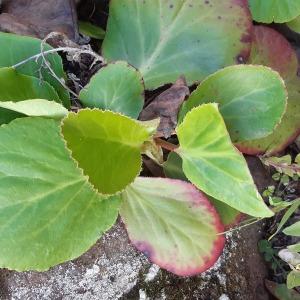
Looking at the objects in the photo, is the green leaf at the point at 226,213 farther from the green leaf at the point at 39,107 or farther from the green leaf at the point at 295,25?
the green leaf at the point at 295,25

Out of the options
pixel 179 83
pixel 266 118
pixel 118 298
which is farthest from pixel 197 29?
pixel 118 298

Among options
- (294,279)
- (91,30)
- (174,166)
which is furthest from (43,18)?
(294,279)

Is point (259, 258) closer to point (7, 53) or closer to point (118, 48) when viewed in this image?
point (118, 48)

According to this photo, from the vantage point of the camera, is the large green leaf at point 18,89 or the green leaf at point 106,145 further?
the large green leaf at point 18,89

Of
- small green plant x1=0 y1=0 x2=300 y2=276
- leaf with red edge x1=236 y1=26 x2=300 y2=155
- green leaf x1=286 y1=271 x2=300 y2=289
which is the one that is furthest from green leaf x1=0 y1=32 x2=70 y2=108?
green leaf x1=286 y1=271 x2=300 y2=289

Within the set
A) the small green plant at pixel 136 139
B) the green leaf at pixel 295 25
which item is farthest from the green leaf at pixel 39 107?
the green leaf at pixel 295 25

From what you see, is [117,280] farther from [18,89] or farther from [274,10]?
[274,10]
